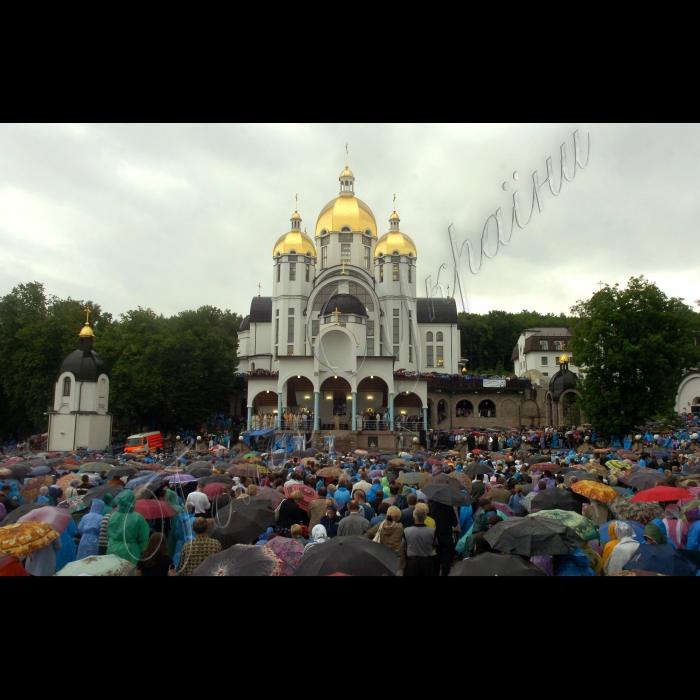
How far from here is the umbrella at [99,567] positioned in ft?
19.5

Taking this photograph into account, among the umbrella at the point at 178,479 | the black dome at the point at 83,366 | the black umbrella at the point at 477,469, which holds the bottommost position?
the umbrella at the point at 178,479

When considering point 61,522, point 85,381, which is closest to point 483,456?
point 61,522

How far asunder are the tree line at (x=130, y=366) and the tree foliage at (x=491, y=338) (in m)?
42.1

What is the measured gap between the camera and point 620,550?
6.86 metres

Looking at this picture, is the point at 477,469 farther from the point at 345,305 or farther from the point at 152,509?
the point at 345,305

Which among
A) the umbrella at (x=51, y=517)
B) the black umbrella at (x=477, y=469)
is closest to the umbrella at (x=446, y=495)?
the umbrella at (x=51, y=517)

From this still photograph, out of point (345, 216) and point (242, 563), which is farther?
point (345, 216)

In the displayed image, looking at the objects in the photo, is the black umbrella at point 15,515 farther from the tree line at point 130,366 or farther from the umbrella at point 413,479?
the tree line at point 130,366

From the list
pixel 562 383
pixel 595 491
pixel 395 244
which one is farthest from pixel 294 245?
pixel 595 491

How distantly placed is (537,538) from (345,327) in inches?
1419
